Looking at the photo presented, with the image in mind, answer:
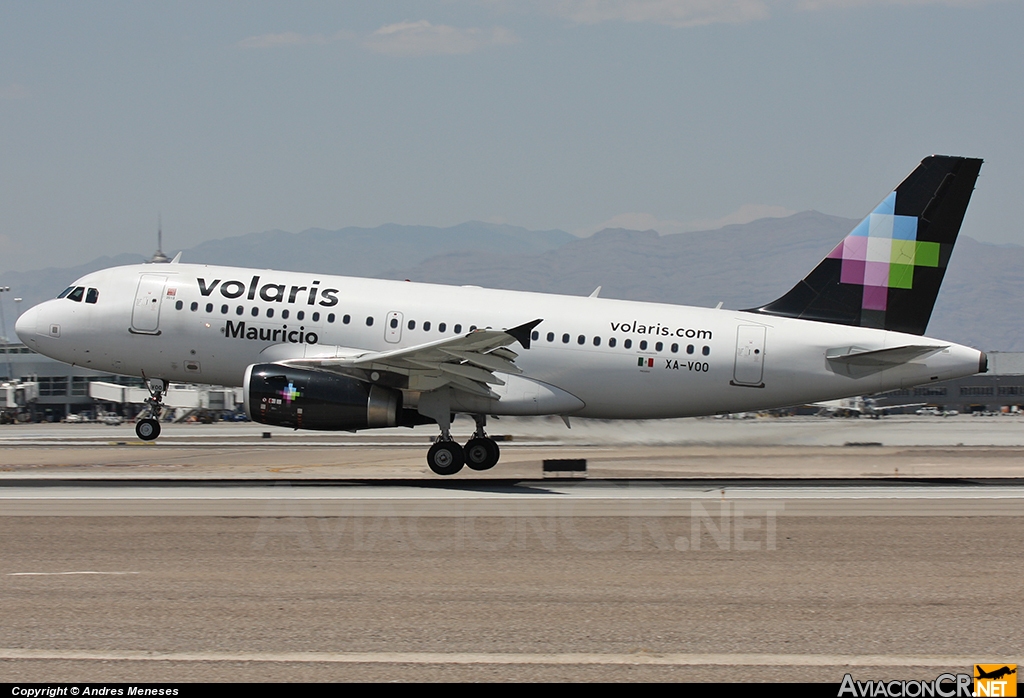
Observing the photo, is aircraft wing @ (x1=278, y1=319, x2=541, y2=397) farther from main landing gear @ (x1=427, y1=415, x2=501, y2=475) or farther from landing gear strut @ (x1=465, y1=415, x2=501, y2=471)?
landing gear strut @ (x1=465, y1=415, x2=501, y2=471)

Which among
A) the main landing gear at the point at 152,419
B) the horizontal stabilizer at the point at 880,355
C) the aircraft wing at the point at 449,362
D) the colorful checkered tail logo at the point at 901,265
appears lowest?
the main landing gear at the point at 152,419

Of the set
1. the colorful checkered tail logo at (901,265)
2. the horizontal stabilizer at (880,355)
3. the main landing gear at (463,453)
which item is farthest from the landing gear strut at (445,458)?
the horizontal stabilizer at (880,355)

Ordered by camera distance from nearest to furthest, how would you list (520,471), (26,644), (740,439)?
(26,644), (520,471), (740,439)

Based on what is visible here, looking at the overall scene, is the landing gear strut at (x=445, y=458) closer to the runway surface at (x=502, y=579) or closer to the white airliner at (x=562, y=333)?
the white airliner at (x=562, y=333)

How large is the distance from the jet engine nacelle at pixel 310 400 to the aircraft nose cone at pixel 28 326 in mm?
7552

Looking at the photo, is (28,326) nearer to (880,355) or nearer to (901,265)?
(880,355)

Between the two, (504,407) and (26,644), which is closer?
(26,644)

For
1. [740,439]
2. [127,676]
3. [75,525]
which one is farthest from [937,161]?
[127,676]

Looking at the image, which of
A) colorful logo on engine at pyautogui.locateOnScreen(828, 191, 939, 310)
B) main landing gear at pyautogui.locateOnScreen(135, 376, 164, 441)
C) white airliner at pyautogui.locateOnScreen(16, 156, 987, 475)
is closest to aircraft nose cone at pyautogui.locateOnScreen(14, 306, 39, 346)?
white airliner at pyautogui.locateOnScreen(16, 156, 987, 475)

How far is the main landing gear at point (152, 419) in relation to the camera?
26.7 m

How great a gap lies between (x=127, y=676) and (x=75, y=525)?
9.22m

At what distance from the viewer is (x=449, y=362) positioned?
24953 mm

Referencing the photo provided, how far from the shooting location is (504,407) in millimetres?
26578

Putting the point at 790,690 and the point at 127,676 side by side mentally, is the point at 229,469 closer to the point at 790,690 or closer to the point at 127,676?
the point at 127,676
